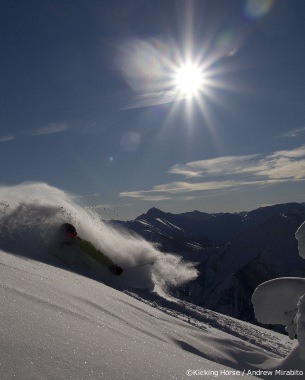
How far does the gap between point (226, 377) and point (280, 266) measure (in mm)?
175133

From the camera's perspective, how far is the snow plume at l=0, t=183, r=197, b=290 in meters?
13.5

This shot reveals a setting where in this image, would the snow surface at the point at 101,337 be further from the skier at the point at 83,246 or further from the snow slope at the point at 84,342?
the skier at the point at 83,246

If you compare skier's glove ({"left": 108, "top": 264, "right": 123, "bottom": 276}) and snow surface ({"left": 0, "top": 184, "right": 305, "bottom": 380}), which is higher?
skier's glove ({"left": 108, "top": 264, "right": 123, "bottom": 276})

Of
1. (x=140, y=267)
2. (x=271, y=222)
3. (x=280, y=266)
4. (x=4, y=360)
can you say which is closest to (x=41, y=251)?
(x=140, y=267)

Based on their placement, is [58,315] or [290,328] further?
[290,328]

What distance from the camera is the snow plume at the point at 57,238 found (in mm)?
13511

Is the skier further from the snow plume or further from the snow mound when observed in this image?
the snow mound

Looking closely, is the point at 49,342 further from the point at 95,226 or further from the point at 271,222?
the point at 271,222

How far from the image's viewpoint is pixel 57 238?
1586 centimetres

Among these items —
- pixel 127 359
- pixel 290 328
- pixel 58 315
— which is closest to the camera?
pixel 127 359

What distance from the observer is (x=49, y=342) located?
3.38m

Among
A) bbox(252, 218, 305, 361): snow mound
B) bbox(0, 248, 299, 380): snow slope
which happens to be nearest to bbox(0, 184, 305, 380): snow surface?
bbox(0, 248, 299, 380): snow slope
